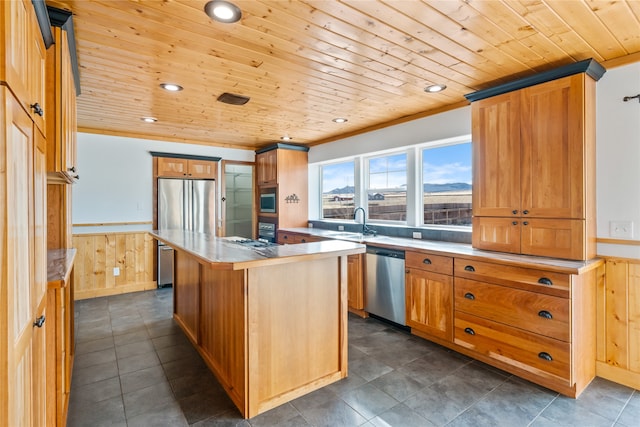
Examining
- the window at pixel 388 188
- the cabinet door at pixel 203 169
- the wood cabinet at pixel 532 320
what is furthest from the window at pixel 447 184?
the cabinet door at pixel 203 169

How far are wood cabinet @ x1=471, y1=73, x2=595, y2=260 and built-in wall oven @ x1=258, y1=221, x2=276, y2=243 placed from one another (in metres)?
3.45

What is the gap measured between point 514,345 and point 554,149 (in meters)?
1.50

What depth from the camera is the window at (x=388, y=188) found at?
4199 millimetres

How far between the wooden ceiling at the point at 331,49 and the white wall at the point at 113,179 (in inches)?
46.0

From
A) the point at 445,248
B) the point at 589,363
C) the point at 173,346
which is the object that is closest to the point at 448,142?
the point at 445,248

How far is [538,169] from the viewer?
2.52 metres

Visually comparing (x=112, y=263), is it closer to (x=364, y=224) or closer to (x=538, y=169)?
(x=364, y=224)

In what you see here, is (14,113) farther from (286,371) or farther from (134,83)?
(134,83)

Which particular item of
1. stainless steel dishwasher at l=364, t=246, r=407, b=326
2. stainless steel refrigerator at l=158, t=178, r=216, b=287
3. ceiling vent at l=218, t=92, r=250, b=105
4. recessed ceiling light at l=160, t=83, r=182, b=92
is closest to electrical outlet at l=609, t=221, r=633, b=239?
stainless steel dishwasher at l=364, t=246, r=407, b=326

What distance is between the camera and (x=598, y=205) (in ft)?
8.05

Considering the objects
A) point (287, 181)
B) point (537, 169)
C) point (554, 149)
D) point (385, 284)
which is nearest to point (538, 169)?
point (537, 169)

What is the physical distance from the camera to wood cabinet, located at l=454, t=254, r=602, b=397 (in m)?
2.18

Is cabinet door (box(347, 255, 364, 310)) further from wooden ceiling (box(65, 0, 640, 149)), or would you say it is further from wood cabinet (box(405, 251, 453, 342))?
wooden ceiling (box(65, 0, 640, 149))

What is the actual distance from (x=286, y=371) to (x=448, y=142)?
2.91 meters
